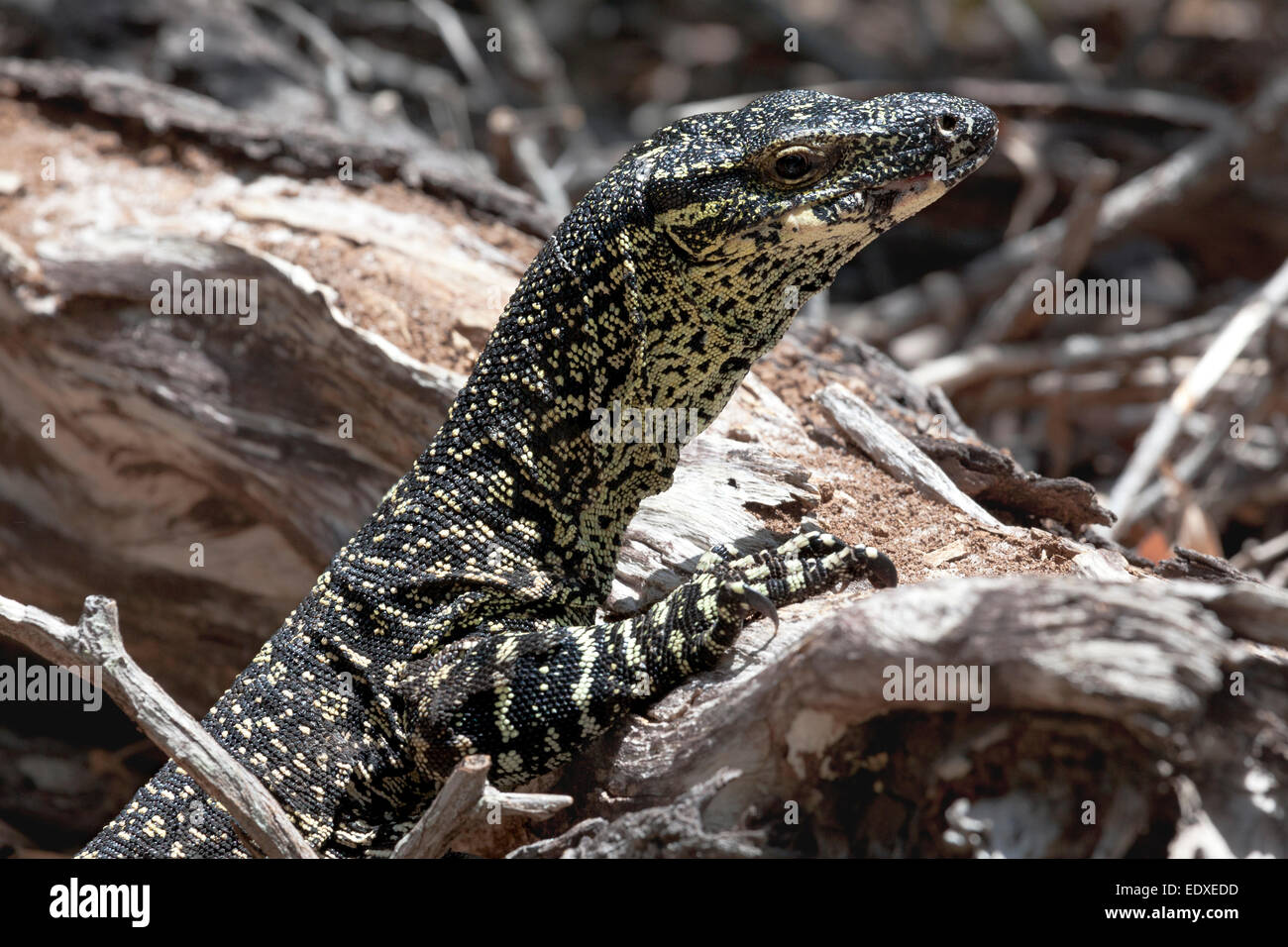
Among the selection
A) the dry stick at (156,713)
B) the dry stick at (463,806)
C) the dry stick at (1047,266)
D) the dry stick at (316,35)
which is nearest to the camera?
the dry stick at (463,806)

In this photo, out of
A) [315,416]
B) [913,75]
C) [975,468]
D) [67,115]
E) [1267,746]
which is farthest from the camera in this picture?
[913,75]

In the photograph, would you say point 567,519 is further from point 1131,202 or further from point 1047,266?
point 1131,202

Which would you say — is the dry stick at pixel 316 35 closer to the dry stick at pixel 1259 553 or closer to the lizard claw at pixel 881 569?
the lizard claw at pixel 881 569

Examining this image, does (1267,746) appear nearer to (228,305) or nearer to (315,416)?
(315,416)

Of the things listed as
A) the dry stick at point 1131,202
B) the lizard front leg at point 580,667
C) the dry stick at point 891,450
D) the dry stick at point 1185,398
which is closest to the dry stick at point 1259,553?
the dry stick at point 1185,398

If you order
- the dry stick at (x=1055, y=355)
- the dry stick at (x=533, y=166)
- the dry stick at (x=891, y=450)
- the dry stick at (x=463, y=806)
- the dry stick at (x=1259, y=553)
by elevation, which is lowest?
the dry stick at (x=463, y=806)

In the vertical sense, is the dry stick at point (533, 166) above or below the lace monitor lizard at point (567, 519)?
above

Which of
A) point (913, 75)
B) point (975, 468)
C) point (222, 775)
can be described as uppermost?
point (913, 75)
